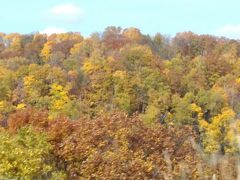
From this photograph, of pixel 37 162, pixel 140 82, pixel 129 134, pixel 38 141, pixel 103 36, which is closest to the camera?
pixel 37 162

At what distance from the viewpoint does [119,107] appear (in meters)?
70.8

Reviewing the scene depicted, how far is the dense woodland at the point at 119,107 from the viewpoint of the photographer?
17.8 m

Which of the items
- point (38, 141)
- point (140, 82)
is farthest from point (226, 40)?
point (38, 141)

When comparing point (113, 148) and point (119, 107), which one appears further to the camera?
point (119, 107)

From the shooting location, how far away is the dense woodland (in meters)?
17.8

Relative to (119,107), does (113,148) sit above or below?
above

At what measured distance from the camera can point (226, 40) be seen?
105 metres

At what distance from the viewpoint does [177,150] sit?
885 inches

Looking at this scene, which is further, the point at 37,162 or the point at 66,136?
the point at 66,136

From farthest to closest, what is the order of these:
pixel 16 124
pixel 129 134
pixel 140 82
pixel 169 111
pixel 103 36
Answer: pixel 103 36 → pixel 140 82 → pixel 169 111 → pixel 16 124 → pixel 129 134

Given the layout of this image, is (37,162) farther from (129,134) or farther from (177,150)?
(177,150)

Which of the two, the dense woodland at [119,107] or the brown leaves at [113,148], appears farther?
the brown leaves at [113,148]

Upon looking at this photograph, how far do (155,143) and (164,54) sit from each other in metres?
80.0

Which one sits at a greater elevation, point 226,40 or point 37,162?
point 226,40
